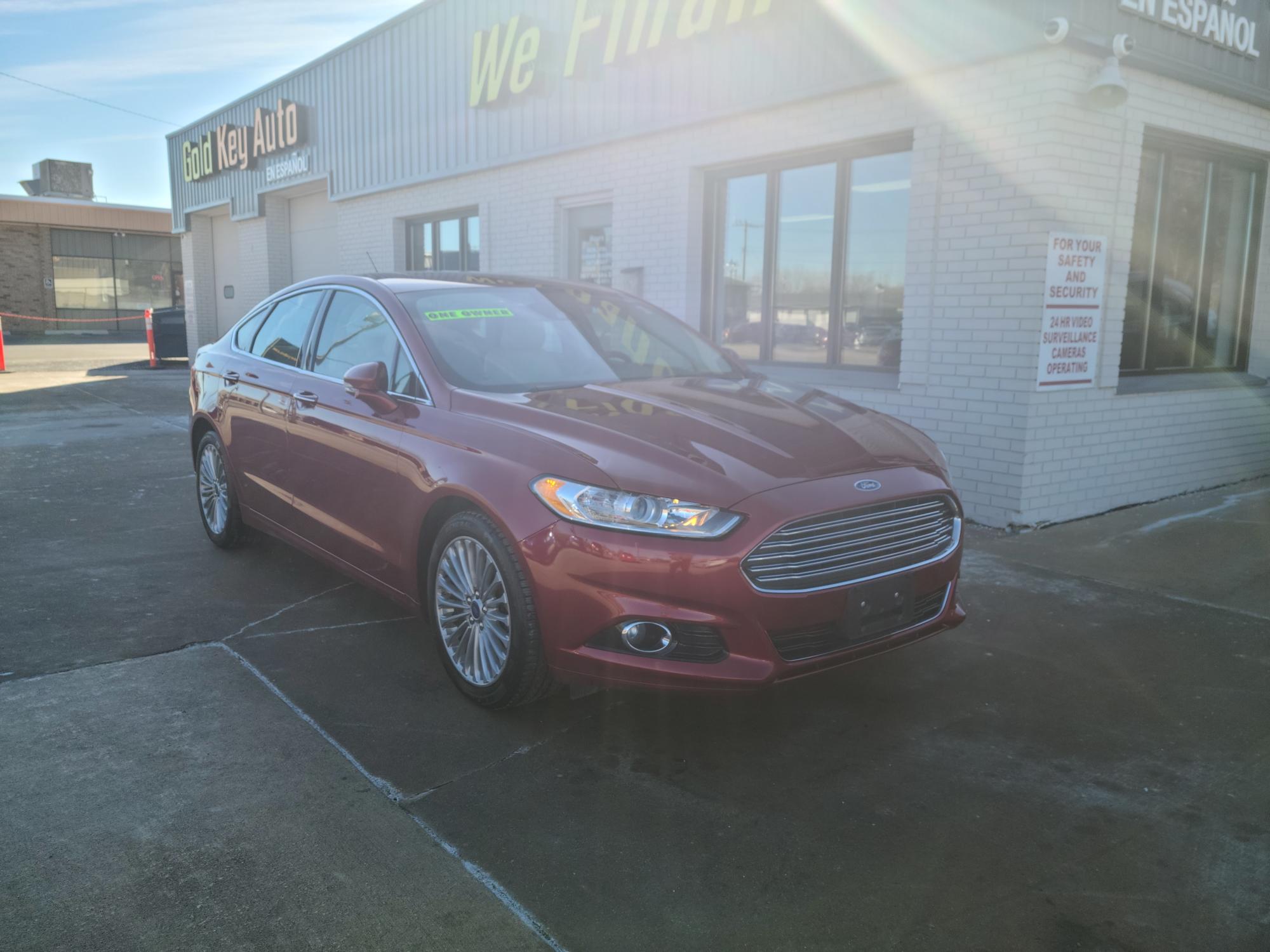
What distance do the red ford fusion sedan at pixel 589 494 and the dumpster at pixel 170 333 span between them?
62.9ft

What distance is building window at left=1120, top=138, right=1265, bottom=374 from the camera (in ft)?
24.5

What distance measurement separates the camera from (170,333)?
22188 millimetres

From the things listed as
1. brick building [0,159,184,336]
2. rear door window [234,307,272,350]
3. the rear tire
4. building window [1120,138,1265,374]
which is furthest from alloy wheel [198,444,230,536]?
brick building [0,159,184,336]

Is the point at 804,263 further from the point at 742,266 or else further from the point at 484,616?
the point at 484,616

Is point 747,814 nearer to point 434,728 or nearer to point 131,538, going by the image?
point 434,728

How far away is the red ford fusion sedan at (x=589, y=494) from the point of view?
3168 mm

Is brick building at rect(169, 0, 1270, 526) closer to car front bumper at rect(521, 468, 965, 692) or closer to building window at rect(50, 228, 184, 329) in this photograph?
car front bumper at rect(521, 468, 965, 692)

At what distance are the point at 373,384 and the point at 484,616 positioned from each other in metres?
1.14

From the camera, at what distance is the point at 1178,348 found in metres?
8.07

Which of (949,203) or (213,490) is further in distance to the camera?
(949,203)

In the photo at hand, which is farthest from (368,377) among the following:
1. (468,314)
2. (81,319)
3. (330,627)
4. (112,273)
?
(112,273)

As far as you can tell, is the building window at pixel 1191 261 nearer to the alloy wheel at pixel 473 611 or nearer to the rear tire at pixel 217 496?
the alloy wheel at pixel 473 611

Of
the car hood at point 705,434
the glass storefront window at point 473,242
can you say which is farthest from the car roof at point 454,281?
the glass storefront window at point 473,242

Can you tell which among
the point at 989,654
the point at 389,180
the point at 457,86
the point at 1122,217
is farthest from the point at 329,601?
the point at 389,180
